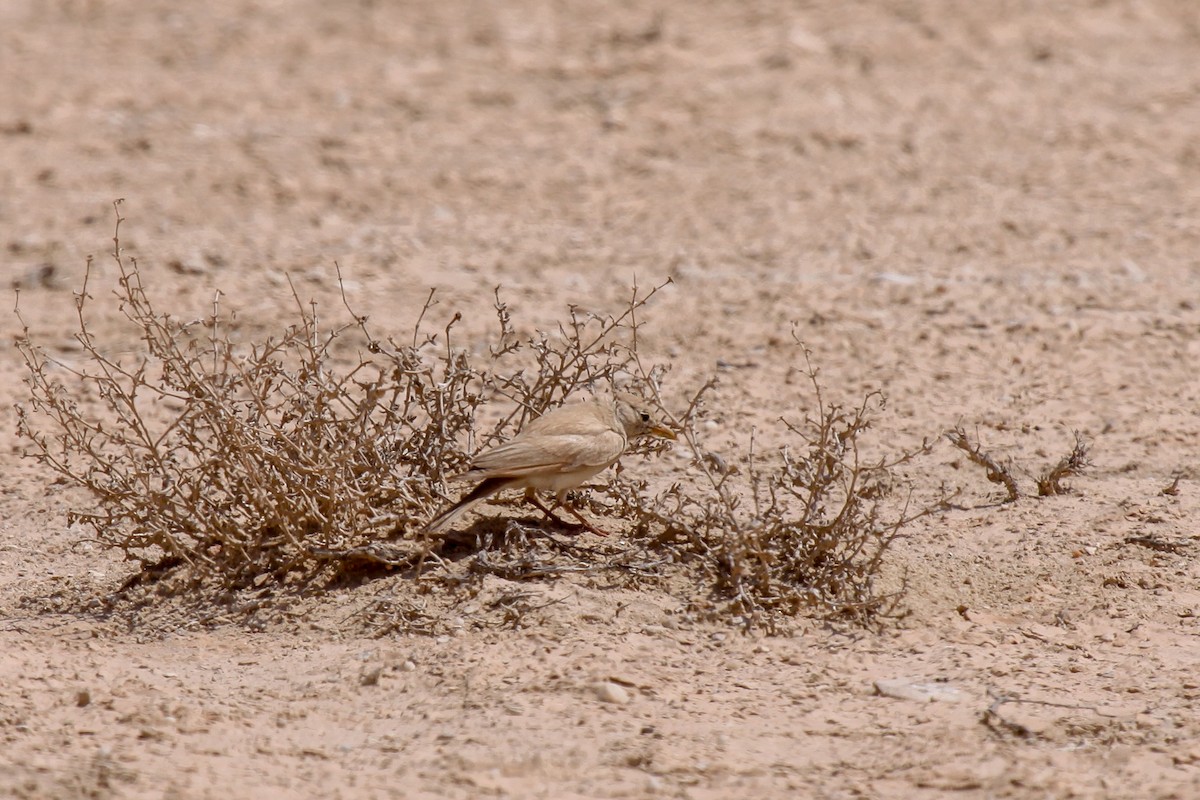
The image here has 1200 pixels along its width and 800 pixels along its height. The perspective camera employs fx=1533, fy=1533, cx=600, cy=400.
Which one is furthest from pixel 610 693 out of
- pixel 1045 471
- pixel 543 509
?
pixel 1045 471

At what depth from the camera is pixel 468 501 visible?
5070 mm

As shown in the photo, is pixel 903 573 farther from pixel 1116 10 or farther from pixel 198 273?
pixel 1116 10

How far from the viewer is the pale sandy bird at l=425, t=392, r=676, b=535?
499 cm

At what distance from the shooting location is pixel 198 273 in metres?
8.34

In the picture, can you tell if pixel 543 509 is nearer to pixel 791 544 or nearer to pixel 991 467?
pixel 791 544

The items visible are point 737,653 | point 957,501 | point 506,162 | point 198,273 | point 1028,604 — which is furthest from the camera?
point 506,162

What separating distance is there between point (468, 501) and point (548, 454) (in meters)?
0.31

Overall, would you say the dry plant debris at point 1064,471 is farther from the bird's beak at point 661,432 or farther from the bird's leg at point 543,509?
the bird's leg at point 543,509

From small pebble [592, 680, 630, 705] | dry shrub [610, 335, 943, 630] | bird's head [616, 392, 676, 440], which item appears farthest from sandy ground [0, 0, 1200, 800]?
bird's head [616, 392, 676, 440]

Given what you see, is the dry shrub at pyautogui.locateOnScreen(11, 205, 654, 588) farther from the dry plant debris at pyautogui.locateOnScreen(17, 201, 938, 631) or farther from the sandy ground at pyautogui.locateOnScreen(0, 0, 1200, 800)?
the sandy ground at pyautogui.locateOnScreen(0, 0, 1200, 800)

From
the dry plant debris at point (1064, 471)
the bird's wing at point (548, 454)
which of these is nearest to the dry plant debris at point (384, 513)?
the bird's wing at point (548, 454)

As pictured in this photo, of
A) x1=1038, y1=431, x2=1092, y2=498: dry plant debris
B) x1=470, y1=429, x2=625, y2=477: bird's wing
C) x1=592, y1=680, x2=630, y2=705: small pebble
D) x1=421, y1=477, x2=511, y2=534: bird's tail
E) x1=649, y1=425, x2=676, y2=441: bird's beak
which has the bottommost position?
x1=592, y1=680, x2=630, y2=705: small pebble

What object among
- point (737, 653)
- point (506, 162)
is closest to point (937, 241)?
point (506, 162)

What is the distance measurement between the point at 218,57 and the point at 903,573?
782cm
